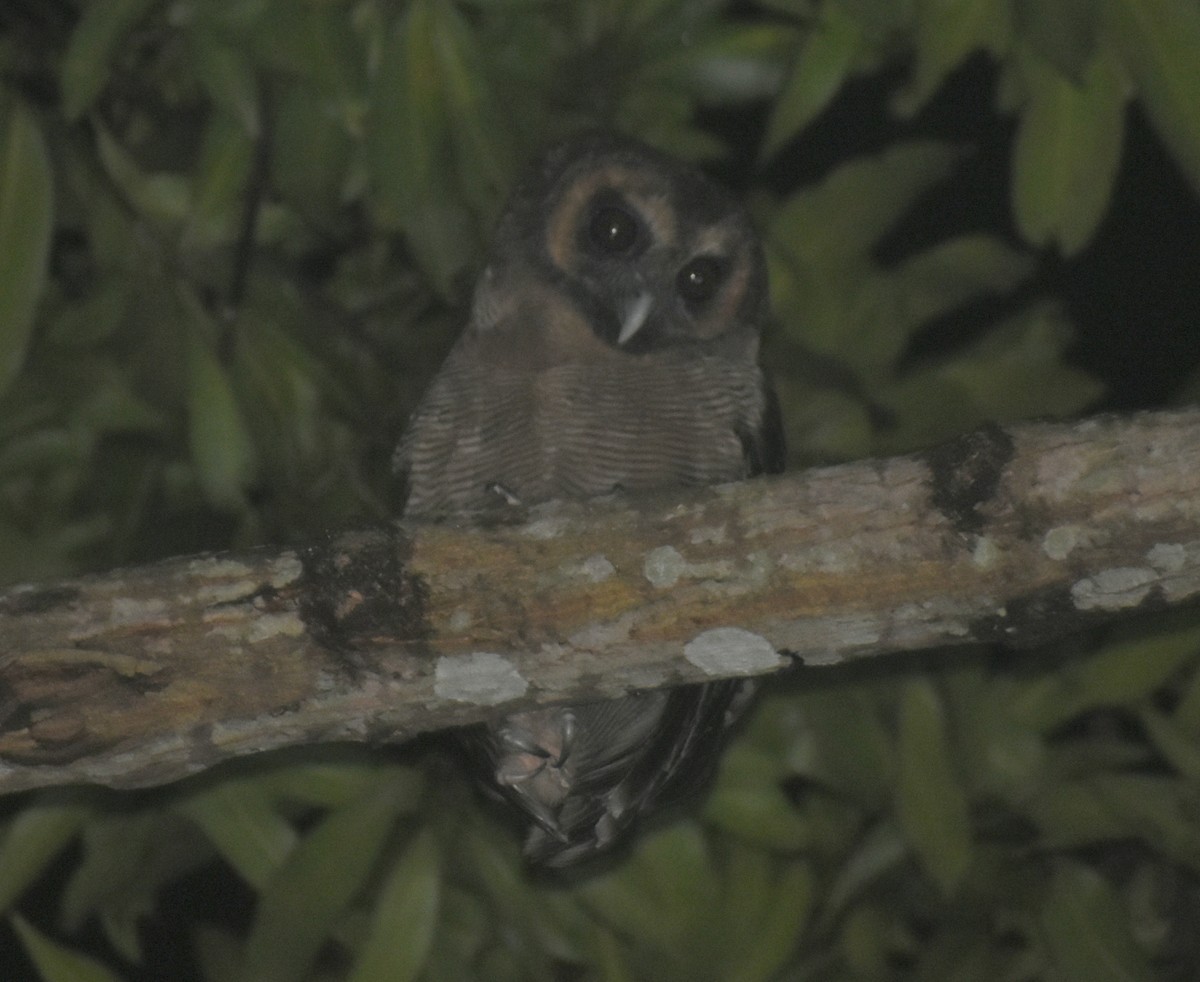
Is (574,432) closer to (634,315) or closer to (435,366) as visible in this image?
(634,315)

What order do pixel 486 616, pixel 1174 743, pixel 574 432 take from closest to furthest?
pixel 486 616, pixel 574 432, pixel 1174 743

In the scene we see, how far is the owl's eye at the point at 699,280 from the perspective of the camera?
3.35 metres

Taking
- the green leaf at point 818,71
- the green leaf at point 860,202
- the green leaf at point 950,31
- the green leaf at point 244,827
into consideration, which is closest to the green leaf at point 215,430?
the green leaf at point 244,827

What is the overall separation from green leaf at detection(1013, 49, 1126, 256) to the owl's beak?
2.23ft

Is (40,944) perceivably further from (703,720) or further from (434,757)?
(703,720)

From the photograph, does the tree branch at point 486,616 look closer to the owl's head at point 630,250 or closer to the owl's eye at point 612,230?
the owl's head at point 630,250

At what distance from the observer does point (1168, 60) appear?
2.60 metres

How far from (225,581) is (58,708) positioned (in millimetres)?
259

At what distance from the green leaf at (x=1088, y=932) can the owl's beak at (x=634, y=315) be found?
1.24 metres

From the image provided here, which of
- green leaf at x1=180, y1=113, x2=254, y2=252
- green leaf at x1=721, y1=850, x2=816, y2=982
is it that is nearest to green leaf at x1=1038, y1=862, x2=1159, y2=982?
green leaf at x1=721, y1=850, x2=816, y2=982

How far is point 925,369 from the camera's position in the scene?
140 inches

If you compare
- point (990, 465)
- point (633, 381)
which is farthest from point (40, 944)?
point (990, 465)

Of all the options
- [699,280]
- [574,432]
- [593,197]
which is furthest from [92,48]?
[699,280]

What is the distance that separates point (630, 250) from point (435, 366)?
0.52 metres
